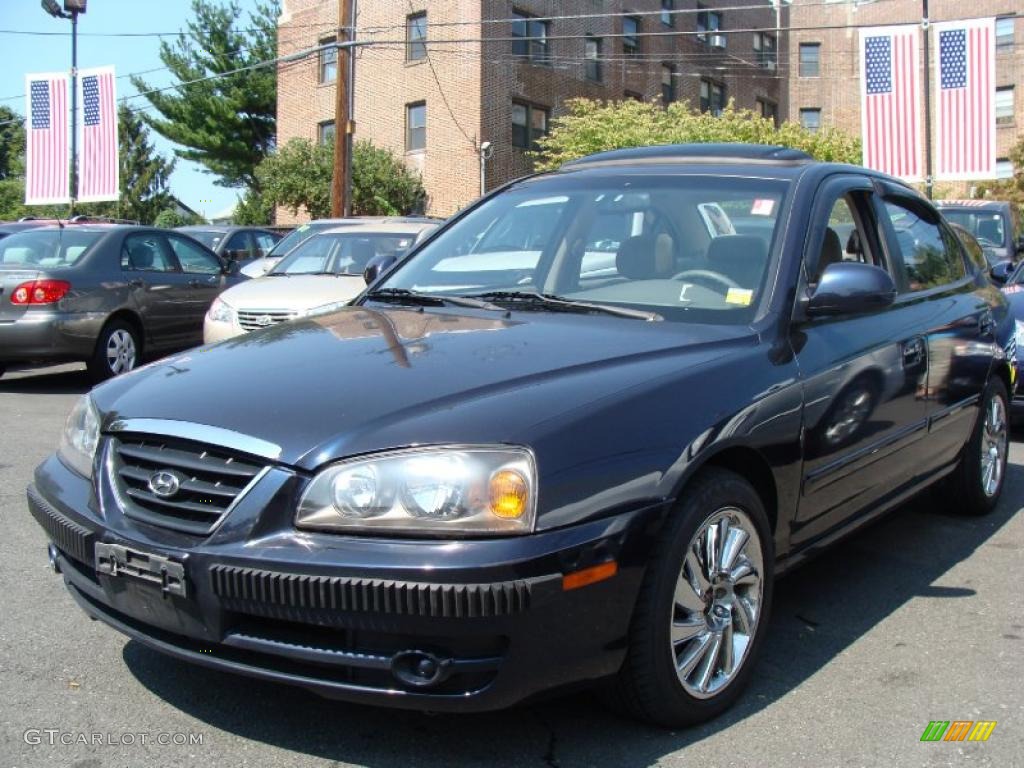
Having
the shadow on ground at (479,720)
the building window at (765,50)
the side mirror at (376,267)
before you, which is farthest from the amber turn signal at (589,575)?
the building window at (765,50)

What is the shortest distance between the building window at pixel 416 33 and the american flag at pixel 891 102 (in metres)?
16.1

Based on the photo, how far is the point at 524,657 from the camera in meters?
2.58

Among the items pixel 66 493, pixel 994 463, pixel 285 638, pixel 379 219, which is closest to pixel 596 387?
pixel 285 638

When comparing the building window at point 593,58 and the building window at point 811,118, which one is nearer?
the building window at point 593,58

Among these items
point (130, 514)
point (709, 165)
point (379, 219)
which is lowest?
point (130, 514)

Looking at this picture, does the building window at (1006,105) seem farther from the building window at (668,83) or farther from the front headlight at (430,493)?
the front headlight at (430,493)

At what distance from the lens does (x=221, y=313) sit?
31.2ft

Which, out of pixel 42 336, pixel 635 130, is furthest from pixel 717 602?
pixel 635 130

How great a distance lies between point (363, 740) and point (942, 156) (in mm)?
17145

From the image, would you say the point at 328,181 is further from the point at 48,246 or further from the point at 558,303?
the point at 558,303

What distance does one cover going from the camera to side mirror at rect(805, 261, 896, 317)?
3615 mm

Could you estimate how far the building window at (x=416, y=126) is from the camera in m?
31.8

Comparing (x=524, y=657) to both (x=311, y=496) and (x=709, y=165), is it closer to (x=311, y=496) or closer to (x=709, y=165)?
(x=311, y=496)

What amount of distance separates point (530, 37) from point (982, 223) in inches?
792
